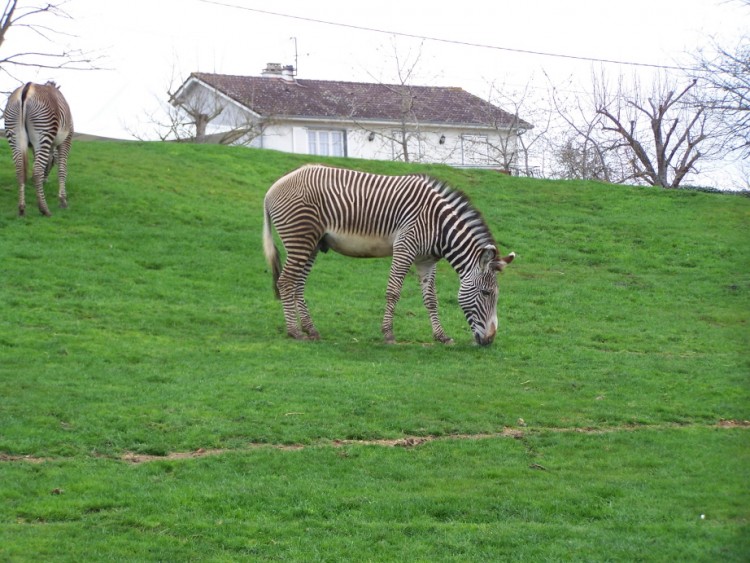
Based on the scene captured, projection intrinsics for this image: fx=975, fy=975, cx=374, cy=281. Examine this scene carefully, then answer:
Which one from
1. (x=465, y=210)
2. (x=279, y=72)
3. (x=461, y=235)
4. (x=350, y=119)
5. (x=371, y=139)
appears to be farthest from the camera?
(x=279, y=72)

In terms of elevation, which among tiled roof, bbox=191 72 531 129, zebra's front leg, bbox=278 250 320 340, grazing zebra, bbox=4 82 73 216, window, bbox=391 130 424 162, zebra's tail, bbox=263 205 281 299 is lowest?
zebra's front leg, bbox=278 250 320 340

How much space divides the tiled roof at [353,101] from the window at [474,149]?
0.89 m

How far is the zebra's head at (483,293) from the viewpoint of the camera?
594 inches

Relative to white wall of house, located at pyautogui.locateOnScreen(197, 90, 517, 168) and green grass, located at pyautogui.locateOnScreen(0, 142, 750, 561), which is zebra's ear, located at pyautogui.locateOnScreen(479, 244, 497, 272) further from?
white wall of house, located at pyautogui.locateOnScreen(197, 90, 517, 168)

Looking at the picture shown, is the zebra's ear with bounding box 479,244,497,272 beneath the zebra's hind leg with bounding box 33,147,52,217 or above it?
beneath

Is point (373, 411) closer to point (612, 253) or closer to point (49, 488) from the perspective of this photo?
point (49, 488)

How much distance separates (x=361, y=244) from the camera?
15625 millimetres

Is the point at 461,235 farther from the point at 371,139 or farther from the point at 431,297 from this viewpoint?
the point at 371,139

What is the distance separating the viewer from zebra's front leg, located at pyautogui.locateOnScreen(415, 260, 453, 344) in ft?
51.8

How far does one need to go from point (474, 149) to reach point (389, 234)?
3632 cm

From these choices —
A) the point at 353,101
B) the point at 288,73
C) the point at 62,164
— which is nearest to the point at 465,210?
the point at 62,164

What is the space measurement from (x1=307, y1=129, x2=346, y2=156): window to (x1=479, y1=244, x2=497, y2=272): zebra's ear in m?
33.7

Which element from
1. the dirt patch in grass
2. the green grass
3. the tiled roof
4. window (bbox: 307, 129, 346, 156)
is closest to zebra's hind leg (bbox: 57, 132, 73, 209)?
the green grass

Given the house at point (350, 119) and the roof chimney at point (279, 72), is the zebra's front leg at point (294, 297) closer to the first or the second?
the house at point (350, 119)
